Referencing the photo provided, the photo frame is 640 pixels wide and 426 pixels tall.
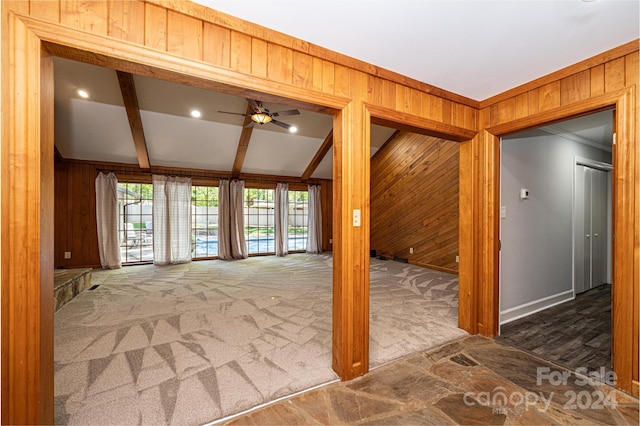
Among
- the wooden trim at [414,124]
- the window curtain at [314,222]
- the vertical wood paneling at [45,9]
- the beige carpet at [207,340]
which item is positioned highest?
the vertical wood paneling at [45,9]

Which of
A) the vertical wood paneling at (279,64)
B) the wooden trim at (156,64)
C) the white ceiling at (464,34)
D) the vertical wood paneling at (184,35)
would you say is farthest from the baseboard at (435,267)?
the vertical wood paneling at (184,35)

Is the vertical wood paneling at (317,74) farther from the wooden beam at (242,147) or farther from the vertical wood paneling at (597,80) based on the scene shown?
the wooden beam at (242,147)

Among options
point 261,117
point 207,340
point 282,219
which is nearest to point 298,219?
point 282,219

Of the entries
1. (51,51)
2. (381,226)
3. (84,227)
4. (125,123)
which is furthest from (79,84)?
(381,226)

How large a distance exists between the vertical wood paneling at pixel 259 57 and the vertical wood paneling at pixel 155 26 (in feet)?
1.58

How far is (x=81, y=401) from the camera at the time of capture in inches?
66.2

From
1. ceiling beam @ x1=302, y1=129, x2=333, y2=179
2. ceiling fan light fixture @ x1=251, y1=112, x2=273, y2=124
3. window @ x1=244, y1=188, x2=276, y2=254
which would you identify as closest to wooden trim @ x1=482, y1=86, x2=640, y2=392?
ceiling fan light fixture @ x1=251, y1=112, x2=273, y2=124

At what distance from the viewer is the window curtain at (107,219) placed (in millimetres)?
5594

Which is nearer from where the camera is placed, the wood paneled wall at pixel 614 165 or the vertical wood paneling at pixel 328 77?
the wood paneled wall at pixel 614 165

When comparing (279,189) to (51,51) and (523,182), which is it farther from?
(51,51)

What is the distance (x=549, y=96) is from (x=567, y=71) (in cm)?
19

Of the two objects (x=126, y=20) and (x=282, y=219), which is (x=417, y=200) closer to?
(x=282, y=219)

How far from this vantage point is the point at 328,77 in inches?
74.3

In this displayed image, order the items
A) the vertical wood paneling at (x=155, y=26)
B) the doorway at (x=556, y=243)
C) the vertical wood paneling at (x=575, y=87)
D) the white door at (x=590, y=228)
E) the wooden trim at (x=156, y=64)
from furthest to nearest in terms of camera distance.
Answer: the white door at (x=590, y=228), the doorway at (x=556, y=243), the vertical wood paneling at (x=575, y=87), the vertical wood paneling at (x=155, y=26), the wooden trim at (x=156, y=64)
